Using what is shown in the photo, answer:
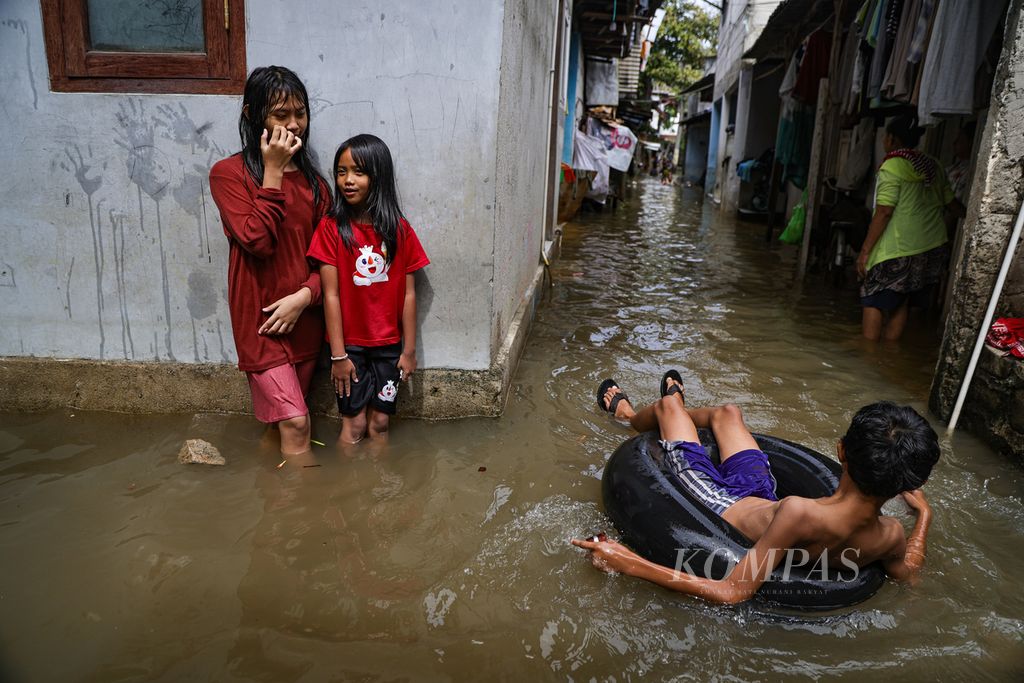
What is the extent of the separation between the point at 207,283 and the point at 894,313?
5065mm

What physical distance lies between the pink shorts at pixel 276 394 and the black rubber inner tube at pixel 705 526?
1.46m

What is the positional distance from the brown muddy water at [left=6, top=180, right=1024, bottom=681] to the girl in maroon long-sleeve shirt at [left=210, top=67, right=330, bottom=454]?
0.44 m

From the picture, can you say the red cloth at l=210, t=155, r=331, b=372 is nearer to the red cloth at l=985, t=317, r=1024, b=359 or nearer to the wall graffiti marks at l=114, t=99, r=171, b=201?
the wall graffiti marks at l=114, t=99, r=171, b=201

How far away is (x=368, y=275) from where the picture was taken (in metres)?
3.04

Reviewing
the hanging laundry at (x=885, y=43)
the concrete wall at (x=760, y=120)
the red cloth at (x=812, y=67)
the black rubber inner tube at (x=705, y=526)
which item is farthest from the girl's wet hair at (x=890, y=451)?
the concrete wall at (x=760, y=120)

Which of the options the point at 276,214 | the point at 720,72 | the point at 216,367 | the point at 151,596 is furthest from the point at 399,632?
the point at 720,72

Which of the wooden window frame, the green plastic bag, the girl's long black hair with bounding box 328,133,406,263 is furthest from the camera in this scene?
the green plastic bag

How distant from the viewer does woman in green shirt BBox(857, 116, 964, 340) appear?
500cm

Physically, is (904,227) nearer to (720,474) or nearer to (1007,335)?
(1007,335)

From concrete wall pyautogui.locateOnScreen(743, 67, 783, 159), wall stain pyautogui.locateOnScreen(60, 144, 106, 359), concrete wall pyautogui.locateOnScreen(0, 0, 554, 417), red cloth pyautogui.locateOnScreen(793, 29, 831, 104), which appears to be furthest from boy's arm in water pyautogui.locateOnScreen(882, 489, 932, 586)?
concrete wall pyautogui.locateOnScreen(743, 67, 783, 159)

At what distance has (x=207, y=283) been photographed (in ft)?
11.3

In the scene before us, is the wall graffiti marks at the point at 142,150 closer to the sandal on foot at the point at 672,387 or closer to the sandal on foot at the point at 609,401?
the sandal on foot at the point at 609,401

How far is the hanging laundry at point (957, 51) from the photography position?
425 cm

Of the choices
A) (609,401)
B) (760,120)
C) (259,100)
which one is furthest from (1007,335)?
(760,120)
